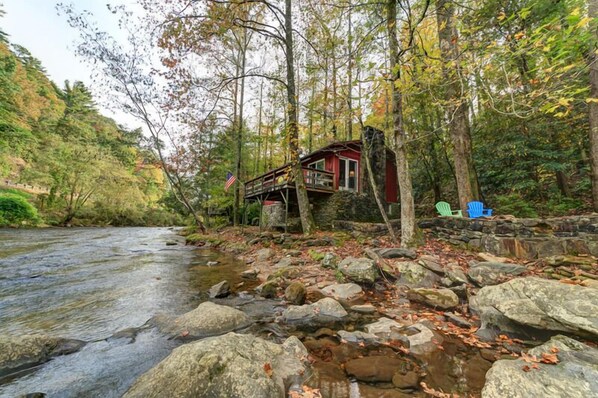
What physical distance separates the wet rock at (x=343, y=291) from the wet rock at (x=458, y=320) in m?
1.39

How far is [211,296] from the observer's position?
15.1ft

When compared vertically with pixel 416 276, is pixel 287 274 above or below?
below

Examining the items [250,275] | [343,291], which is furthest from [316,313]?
[250,275]

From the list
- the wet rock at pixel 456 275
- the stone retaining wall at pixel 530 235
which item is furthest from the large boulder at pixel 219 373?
the stone retaining wall at pixel 530 235

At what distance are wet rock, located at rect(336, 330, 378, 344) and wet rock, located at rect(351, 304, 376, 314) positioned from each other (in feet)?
2.15

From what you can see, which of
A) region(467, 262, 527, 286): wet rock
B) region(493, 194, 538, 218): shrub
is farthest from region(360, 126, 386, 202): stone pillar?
region(467, 262, 527, 286): wet rock

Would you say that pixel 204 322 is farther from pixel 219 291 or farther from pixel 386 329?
pixel 386 329

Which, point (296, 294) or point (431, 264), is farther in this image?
point (431, 264)

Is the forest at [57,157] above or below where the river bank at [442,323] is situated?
above

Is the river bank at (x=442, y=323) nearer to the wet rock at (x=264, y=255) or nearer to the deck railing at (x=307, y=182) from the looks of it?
the wet rock at (x=264, y=255)

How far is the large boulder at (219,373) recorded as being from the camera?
72.6 inches

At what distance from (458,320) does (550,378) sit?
1.42 meters

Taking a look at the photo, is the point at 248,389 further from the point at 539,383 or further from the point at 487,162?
the point at 487,162

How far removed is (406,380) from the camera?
214 cm
